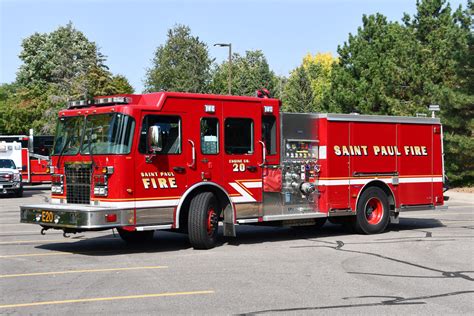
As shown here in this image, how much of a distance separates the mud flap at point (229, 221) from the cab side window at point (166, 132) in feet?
4.97

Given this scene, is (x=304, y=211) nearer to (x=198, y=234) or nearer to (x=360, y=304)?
(x=198, y=234)

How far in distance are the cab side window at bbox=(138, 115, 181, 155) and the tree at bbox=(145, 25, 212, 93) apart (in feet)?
198

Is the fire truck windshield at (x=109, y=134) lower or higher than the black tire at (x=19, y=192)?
higher

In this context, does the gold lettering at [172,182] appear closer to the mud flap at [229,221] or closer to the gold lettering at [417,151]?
the mud flap at [229,221]

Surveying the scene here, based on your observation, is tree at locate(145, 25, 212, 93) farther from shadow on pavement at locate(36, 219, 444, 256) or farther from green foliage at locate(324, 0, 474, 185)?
shadow on pavement at locate(36, 219, 444, 256)

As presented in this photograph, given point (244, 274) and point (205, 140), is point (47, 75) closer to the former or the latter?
point (205, 140)

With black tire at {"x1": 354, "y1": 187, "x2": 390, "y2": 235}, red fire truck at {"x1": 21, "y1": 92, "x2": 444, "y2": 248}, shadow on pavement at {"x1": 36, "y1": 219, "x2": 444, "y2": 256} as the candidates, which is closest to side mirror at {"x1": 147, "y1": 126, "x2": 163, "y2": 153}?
red fire truck at {"x1": 21, "y1": 92, "x2": 444, "y2": 248}

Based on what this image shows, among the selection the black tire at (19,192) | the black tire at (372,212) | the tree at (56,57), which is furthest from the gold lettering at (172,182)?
the tree at (56,57)

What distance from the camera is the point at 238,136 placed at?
12.7m

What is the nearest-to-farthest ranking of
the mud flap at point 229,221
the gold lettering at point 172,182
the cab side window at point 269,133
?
the gold lettering at point 172,182
the mud flap at point 229,221
the cab side window at point 269,133

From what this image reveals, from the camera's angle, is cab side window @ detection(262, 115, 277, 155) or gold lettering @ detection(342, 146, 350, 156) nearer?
cab side window @ detection(262, 115, 277, 155)

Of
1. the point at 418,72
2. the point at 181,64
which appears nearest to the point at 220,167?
the point at 418,72

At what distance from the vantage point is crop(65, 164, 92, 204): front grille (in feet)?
37.7

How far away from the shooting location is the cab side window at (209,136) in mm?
12141
